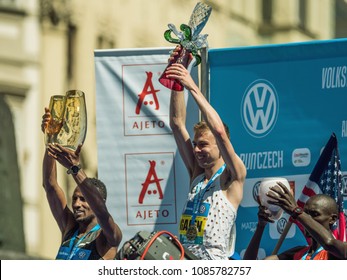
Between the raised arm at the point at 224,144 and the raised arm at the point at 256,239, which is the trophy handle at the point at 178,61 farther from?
the raised arm at the point at 256,239

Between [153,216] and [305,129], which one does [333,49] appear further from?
[153,216]

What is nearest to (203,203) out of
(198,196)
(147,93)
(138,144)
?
(198,196)

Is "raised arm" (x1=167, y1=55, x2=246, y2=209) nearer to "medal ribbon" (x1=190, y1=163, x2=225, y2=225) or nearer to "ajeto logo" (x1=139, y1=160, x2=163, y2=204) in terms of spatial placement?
"medal ribbon" (x1=190, y1=163, x2=225, y2=225)

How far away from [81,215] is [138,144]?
113 centimetres

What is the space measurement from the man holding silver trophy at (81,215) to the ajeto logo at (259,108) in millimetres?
1258

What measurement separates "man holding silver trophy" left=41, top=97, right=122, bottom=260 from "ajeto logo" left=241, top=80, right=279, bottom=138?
1258 millimetres

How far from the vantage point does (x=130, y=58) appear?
11.4 metres

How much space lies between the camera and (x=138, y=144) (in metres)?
11.3

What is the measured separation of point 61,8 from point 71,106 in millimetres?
13626

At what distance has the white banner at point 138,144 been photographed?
1123cm

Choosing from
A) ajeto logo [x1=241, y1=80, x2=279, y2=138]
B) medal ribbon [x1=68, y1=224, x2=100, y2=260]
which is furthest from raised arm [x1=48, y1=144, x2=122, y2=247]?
ajeto logo [x1=241, y1=80, x2=279, y2=138]

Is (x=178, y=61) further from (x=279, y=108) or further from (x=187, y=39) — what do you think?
(x=279, y=108)

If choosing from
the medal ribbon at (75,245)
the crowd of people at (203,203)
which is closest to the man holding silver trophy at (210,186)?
the crowd of people at (203,203)
